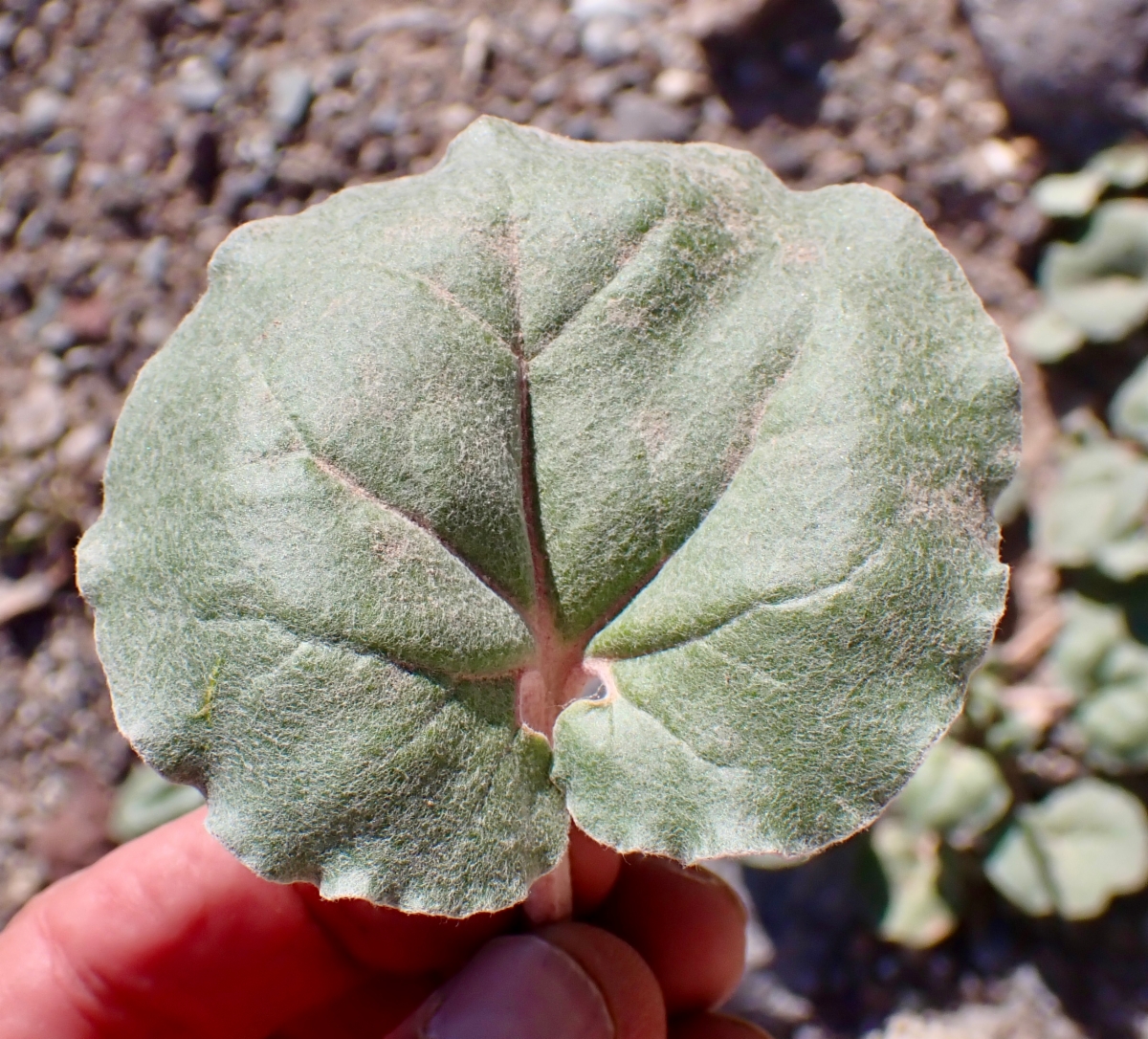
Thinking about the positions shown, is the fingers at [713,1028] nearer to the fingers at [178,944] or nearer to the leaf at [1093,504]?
the fingers at [178,944]

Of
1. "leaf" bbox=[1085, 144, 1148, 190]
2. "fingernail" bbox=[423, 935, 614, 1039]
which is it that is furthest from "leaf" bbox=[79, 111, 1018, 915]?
"leaf" bbox=[1085, 144, 1148, 190]

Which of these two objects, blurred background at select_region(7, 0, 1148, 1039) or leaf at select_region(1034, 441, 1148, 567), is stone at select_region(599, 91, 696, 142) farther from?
leaf at select_region(1034, 441, 1148, 567)

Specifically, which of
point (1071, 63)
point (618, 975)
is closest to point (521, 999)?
point (618, 975)

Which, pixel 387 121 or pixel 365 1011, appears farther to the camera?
pixel 387 121

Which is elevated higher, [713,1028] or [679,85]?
[679,85]

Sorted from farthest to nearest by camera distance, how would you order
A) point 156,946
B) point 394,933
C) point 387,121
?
point 387,121 < point 394,933 < point 156,946

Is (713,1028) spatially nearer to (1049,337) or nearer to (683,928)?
(683,928)

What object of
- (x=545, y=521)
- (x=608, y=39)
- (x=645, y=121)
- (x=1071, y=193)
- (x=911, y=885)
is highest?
(x=545, y=521)

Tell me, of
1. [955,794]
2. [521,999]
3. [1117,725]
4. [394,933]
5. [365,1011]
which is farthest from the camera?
[1117,725]
